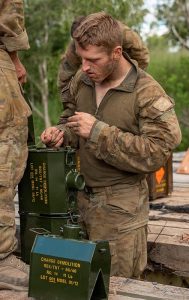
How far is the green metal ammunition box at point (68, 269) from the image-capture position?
2.70 m

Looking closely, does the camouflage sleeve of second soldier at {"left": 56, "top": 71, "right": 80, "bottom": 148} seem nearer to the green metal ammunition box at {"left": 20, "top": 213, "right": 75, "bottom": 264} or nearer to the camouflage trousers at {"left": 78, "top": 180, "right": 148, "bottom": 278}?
the camouflage trousers at {"left": 78, "top": 180, "right": 148, "bottom": 278}

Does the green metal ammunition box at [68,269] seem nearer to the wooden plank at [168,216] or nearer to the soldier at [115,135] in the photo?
the soldier at [115,135]

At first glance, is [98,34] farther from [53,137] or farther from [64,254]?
[64,254]

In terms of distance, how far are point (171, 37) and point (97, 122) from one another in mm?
14916

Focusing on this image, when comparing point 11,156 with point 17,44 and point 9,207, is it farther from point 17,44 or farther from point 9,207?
point 17,44

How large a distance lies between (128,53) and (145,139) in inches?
59.0

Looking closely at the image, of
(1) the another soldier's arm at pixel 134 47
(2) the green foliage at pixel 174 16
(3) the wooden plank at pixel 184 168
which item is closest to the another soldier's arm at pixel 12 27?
(1) the another soldier's arm at pixel 134 47

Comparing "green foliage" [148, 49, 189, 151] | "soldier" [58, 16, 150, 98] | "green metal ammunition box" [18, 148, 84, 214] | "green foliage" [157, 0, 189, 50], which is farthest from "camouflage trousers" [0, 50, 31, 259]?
"green foliage" [157, 0, 189, 50]

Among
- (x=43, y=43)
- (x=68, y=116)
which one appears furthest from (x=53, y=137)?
(x=43, y=43)

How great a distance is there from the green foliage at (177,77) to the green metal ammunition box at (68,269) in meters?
9.27

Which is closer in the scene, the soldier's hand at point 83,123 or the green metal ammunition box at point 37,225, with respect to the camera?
the soldier's hand at point 83,123

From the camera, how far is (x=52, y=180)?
341 centimetres

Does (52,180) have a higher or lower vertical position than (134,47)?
lower

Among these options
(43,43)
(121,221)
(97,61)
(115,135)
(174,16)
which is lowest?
(121,221)
